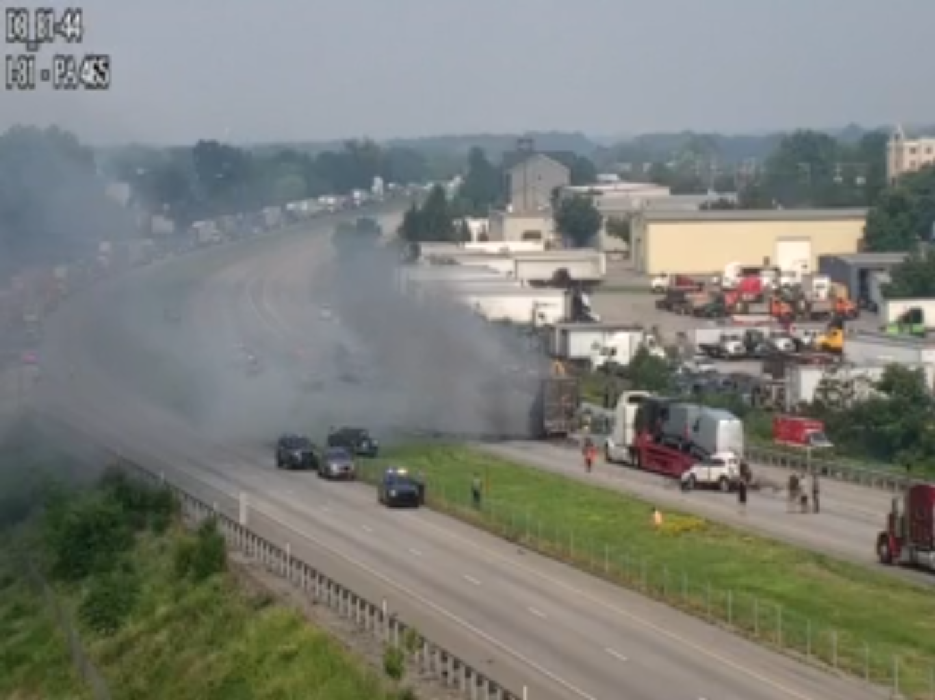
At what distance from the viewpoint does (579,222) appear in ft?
483

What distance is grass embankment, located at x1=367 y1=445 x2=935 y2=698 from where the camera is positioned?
29.5 m

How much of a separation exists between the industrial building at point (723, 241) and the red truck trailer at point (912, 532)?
278 ft

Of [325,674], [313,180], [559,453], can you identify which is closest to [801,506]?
[559,453]

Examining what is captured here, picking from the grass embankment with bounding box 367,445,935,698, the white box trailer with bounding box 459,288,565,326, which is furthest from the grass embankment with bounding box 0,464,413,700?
the white box trailer with bounding box 459,288,565,326

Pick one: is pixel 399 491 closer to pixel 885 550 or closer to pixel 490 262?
pixel 885 550

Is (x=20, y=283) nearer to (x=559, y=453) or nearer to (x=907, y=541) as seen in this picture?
(x=559, y=453)

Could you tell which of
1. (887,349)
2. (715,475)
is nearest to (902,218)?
(887,349)

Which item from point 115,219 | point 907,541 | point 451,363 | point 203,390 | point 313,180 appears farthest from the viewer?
point 313,180

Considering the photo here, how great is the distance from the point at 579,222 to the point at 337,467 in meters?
98.1

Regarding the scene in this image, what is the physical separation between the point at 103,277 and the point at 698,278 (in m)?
35.5

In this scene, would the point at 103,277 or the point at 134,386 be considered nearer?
the point at 134,386

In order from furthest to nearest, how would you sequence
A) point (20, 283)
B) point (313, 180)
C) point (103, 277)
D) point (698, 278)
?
point (313, 180) < point (698, 278) < point (103, 277) < point (20, 283)

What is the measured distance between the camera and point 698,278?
119m

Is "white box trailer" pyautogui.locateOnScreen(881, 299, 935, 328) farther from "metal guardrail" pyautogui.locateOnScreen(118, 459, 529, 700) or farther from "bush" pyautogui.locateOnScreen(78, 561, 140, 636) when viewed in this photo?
"bush" pyautogui.locateOnScreen(78, 561, 140, 636)
